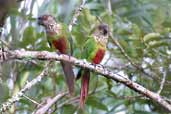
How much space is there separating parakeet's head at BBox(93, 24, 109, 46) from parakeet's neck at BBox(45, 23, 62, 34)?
0.31 m

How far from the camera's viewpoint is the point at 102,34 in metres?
2.53

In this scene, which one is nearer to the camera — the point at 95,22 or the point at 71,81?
the point at 71,81

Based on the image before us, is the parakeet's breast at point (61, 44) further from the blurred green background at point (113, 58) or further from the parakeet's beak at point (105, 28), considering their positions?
the parakeet's beak at point (105, 28)

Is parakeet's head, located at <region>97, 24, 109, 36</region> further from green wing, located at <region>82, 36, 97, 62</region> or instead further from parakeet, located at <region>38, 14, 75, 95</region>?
parakeet, located at <region>38, 14, 75, 95</region>

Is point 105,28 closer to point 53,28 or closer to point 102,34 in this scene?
point 102,34

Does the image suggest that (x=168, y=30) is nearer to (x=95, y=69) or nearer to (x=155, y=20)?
(x=155, y=20)

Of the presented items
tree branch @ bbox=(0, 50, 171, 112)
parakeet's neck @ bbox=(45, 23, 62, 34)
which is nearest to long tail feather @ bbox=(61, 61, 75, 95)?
tree branch @ bbox=(0, 50, 171, 112)

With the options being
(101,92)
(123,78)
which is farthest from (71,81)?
(101,92)

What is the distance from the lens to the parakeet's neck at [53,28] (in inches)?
88.4

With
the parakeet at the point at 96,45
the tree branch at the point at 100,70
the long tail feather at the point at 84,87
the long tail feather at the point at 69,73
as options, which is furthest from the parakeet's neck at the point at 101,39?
the tree branch at the point at 100,70

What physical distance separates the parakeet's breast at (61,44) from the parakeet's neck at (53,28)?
2.5 inches

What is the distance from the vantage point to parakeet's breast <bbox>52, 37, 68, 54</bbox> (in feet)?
7.11

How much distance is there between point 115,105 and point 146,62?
0.46 m

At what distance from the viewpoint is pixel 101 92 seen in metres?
2.47
